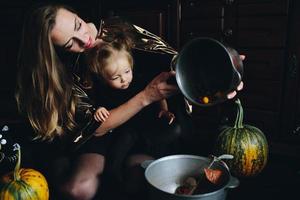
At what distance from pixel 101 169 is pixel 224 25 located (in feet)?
2.96

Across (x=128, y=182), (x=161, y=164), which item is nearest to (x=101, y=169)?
(x=128, y=182)

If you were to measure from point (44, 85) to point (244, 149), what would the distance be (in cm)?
81

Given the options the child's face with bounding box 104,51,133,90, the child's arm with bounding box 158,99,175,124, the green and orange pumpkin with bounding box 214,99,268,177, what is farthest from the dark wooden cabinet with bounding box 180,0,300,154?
the child's face with bounding box 104,51,133,90

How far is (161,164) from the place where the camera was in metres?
1.05

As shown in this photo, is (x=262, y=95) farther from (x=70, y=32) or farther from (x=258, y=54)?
(x=70, y=32)

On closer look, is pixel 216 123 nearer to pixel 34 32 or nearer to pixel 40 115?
pixel 40 115

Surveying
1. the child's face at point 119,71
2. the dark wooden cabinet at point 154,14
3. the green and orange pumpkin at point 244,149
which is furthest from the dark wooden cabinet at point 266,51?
the child's face at point 119,71

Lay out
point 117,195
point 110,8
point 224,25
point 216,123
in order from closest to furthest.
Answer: point 117,195 → point 224,25 → point 216,123 → point 110,8

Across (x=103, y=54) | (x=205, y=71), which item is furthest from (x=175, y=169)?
(x=103, y=54)

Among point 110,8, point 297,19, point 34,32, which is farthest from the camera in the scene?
point 110,8

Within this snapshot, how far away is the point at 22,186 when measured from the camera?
3.66 feet

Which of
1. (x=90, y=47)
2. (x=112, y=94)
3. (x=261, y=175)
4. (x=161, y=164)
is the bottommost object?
(x=261, y=175)

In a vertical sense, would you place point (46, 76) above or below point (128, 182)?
above

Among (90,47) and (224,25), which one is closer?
(90,47)
